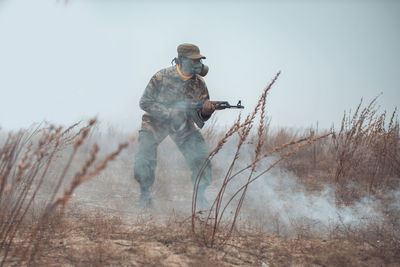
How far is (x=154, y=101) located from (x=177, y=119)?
354 millimetres

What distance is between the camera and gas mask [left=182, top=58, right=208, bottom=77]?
3.23 meters

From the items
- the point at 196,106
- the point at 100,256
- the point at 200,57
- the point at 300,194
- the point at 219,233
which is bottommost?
the point at 100,256

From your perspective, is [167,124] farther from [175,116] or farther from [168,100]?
[168,100]

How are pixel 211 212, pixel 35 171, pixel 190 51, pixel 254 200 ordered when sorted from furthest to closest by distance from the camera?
pixel 254 200
pixel 190 51
pixel 211 212
pixel 35 171

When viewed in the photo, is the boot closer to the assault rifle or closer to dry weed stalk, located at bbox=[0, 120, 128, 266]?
the assault rifle

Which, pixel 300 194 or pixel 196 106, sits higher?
pixel 196 106

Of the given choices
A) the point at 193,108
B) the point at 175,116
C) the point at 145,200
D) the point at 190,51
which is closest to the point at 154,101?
the point at 175,116

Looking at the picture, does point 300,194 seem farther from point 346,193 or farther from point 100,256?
point 100,256

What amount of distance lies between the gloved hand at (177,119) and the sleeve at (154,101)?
0.09 meters

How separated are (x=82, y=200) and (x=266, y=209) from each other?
7.23ft

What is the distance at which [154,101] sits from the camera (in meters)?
3.25

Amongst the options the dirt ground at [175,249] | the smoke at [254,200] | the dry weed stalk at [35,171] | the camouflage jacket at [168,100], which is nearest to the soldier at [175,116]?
the camouflage jacket at [168,100]

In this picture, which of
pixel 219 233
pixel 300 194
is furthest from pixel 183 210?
pixel 300 194

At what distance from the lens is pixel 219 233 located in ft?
7.30
